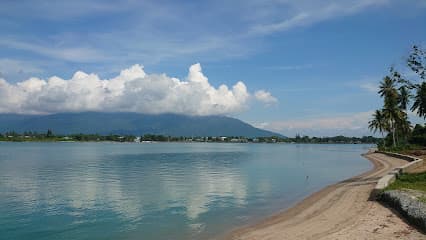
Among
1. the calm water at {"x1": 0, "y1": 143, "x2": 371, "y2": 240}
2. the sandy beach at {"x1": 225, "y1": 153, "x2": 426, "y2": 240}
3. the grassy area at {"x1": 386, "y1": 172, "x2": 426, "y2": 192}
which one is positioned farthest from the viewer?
the grassy area at {"x1": 386, "y1": 172, "x2": 426, "y2": 192}

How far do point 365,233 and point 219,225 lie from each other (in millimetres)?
8461

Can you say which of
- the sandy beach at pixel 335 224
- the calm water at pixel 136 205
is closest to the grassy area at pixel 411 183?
the sandy beach at pixel 335 224

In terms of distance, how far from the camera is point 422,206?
1978 cm

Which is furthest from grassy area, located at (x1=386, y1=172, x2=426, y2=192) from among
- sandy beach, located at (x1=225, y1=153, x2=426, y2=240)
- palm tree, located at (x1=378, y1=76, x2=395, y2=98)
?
palm tree, located at (x1=378, y1=76, x2=395, y2=98)

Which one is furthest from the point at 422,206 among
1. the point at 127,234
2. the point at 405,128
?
the point at 405,128

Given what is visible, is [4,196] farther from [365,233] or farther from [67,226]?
[365,233]

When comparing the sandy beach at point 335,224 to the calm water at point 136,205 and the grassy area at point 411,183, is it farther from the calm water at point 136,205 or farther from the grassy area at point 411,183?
the grassy area at point 411,183

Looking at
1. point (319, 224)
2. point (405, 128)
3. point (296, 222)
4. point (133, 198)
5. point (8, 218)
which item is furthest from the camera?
point (405, 128)

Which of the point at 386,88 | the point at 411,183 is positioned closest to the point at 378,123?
the point at 386,88

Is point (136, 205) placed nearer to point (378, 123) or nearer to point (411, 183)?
point (411, 183)

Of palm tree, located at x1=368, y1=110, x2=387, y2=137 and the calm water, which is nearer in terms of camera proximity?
the calm water

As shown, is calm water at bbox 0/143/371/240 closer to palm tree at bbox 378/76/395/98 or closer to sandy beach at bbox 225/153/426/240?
sandy beach at bbox 225/153/426/240

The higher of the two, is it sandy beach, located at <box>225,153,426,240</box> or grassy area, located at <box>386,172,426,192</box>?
grassy area, located at <box>386,172,426,192</box>

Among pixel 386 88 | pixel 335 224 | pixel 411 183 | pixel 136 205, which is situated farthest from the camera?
pixel 386 88
